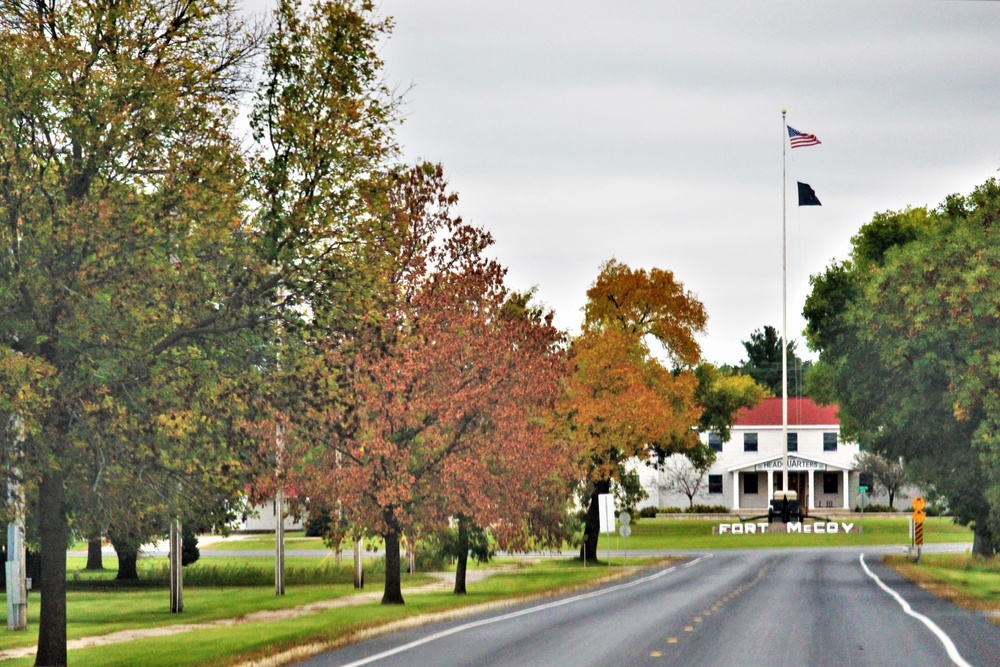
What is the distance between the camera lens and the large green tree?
34750mm

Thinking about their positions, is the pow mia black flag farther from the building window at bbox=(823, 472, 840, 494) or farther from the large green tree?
the building window at bbox=(823, 472, 840, 494)

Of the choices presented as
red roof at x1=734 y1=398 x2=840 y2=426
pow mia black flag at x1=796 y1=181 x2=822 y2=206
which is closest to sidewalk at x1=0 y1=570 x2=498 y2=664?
pow mia black flag at x1=796 y1=181 x2=822 y2=206

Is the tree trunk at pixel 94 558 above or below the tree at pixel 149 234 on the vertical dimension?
below

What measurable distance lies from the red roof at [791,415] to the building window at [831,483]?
12.7 ft

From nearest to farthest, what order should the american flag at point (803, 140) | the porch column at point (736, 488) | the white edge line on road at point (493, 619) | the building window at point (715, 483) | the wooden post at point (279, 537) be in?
the white edge line on road at point (493, 619)
the wooden post at point (279, 537)
the american flag at point (803, 140)
the porch column at point (736, 488)
the building window at point (715, 483)

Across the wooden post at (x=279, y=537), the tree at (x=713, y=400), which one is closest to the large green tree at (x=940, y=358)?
the wooden post at (x=279, y=537)

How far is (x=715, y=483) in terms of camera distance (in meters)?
107

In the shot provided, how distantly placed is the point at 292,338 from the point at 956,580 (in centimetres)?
A: 2870

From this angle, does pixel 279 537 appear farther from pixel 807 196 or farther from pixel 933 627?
pixel 807 196

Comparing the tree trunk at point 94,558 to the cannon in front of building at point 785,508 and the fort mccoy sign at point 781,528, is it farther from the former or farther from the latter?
the cannon in front of building at point 785,508

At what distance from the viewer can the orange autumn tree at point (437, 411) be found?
95.4 ft

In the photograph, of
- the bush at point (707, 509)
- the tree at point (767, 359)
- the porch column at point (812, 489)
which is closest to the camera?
the porch column at point (812, 489)

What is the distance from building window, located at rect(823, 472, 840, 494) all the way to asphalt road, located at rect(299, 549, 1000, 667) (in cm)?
6985

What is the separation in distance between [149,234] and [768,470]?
9079 centimetres
